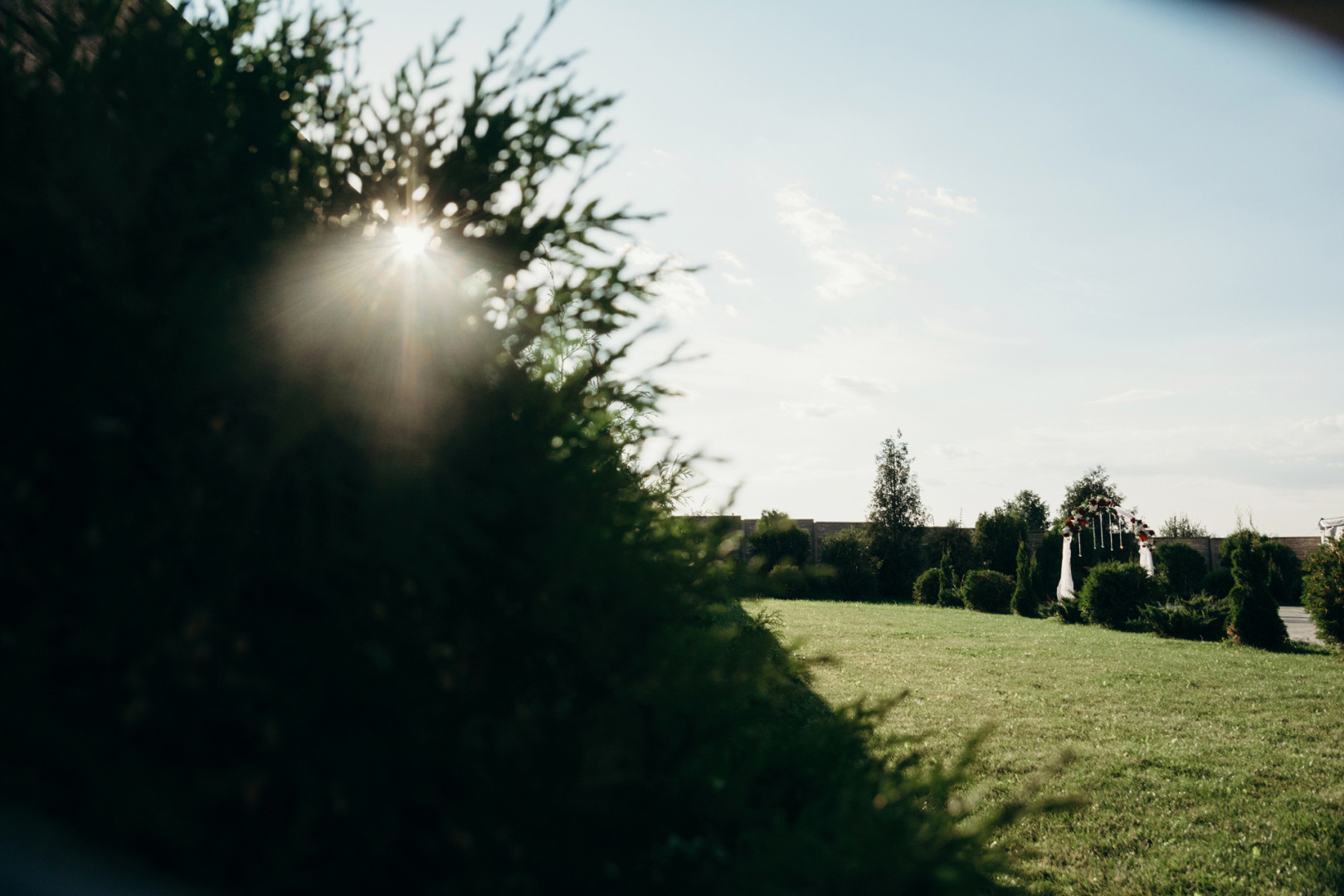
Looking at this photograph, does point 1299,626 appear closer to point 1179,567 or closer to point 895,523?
point 1179,567

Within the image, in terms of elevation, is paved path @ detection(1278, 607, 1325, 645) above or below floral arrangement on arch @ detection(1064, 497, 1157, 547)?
below

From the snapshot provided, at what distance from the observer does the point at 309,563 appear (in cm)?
166

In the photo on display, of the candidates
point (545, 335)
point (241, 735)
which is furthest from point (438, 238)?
point (241, 735)

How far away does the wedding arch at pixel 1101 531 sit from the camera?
22.3m

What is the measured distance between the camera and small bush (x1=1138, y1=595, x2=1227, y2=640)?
55.0 ft

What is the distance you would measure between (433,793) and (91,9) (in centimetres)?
245

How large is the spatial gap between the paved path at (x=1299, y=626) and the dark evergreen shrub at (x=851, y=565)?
13.8 m

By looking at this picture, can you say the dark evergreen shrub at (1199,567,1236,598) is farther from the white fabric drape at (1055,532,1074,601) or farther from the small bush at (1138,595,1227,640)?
the white fabric drape at (1055,532,1074,601)

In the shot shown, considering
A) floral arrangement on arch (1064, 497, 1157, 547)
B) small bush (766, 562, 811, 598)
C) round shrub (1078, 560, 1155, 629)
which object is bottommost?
round shrub (1078, 560, 1155, 629)

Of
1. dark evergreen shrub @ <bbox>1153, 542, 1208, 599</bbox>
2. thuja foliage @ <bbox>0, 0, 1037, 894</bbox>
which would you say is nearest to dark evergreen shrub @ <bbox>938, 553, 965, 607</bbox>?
dark evergreen shrub @ <bbox>1153, 542, 1208, 599</bbox>

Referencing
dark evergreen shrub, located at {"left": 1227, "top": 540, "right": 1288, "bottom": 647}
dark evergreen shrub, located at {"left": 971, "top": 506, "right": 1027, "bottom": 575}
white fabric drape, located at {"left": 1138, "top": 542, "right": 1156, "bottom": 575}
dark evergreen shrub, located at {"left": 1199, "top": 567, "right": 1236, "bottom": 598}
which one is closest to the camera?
dark evergreen shrub, located at {"left": 1227, "top": 540, "right": 1288, "bottom": 647}

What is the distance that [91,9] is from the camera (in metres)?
2.12

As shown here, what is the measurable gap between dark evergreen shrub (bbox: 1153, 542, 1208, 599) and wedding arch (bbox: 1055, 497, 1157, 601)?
0.35 m

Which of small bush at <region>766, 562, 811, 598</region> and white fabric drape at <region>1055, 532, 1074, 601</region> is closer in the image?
small bush at <region>766, 562, 811, 598</region>
